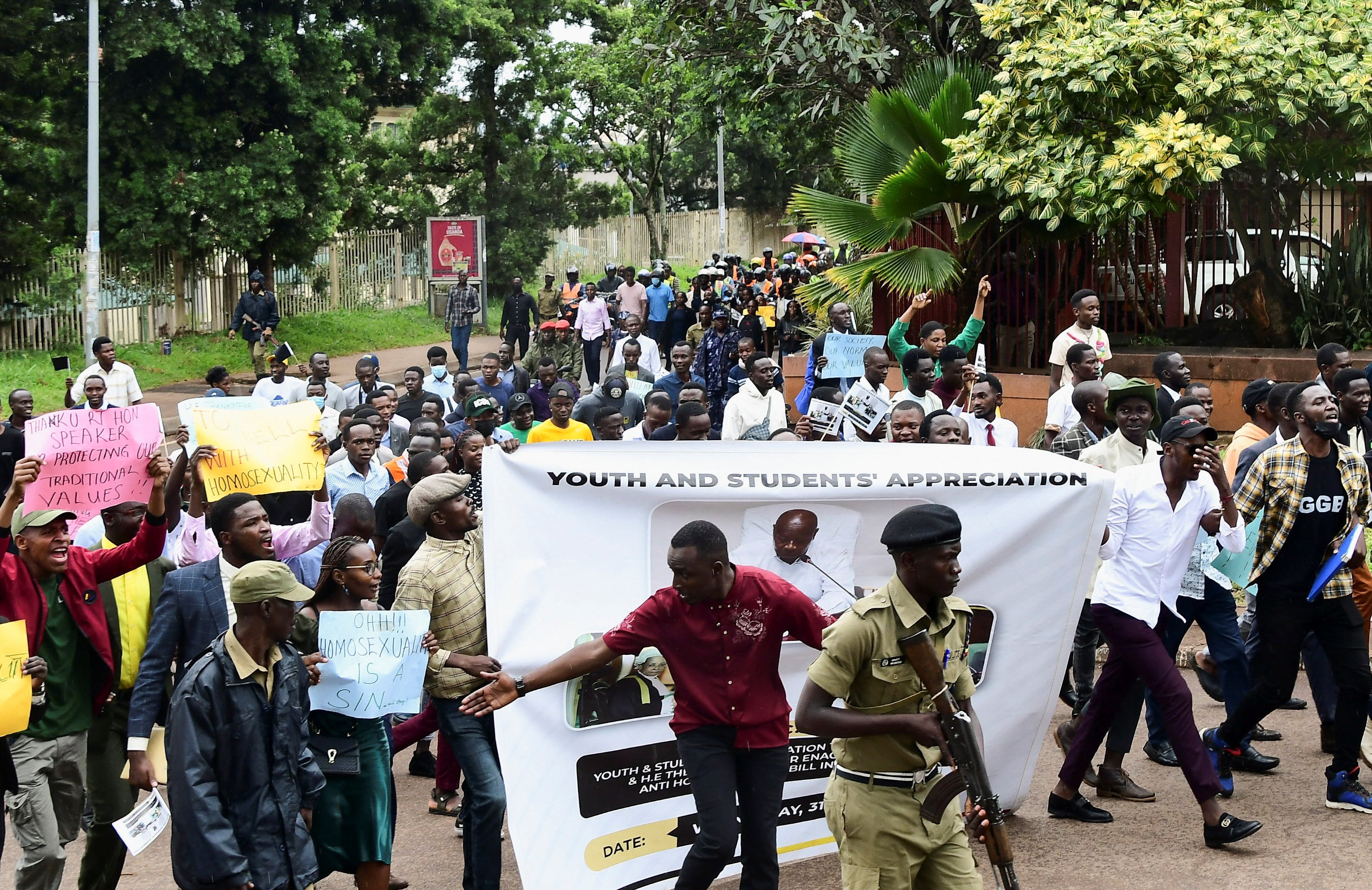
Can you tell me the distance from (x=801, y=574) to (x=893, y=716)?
5.94ft

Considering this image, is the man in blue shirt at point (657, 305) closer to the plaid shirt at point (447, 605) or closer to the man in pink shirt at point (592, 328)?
the man in pink shirt at point (592, 328)

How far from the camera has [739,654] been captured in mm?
5223

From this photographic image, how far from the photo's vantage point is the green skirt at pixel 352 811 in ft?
17.8

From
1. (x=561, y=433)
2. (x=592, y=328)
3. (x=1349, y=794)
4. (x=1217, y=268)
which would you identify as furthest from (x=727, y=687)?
(x=592, y=328)

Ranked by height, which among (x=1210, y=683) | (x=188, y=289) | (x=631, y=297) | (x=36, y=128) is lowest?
(x=1210, y=683)

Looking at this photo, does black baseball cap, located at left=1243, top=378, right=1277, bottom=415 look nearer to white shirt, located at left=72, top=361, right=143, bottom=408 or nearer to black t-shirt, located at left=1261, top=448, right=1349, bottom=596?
black t-shirt, located at left=1261, top=448, right=1349, bottom=596

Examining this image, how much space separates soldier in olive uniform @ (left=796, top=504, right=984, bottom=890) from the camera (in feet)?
14.6

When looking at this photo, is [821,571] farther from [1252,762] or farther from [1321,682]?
[1321,682]

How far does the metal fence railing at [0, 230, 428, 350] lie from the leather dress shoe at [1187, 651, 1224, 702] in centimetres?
1965

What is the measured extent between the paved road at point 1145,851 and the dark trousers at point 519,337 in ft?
53.2

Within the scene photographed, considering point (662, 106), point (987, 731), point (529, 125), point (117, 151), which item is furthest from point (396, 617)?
point (662, 106)

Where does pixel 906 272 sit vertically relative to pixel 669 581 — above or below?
above

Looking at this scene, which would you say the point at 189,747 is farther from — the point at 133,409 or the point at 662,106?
the point at 662,106

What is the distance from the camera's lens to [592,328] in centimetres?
2070
